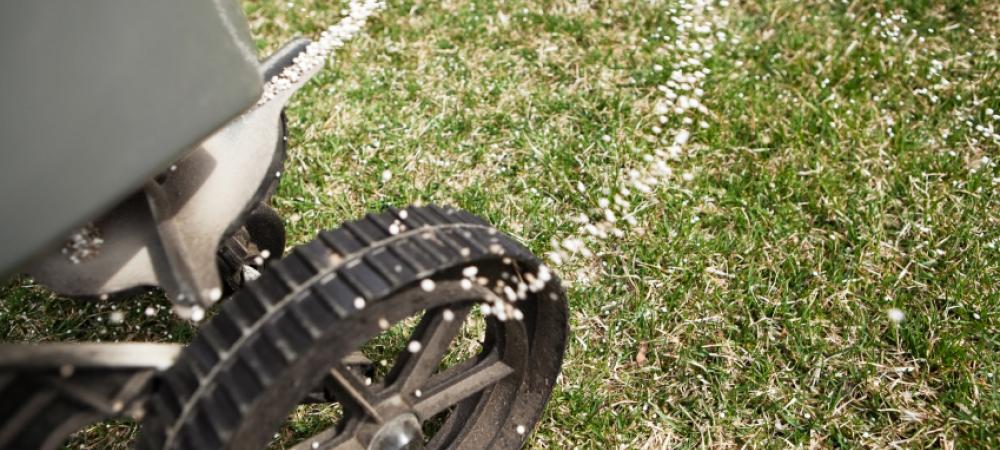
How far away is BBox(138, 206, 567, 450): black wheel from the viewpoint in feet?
4.54

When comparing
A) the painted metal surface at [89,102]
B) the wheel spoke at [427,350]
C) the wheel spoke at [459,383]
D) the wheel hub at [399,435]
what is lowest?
the wheel spoke at [459,383]

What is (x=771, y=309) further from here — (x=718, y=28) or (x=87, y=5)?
(x=87, y=5)

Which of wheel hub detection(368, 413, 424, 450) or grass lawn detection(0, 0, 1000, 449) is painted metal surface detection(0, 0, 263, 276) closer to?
wheel hub detection(368, 413, 424, 450)

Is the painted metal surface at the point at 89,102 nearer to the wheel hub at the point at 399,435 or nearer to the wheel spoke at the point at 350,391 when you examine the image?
the wheel spoke at the point at 350,391

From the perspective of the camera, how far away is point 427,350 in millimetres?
1793

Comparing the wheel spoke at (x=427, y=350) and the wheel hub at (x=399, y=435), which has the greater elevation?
the wheel spoke at (x=427, y=350)

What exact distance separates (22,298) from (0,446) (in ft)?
4.73

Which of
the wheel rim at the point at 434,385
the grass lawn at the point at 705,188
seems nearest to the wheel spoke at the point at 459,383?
the wheel rim at the point at 434,385

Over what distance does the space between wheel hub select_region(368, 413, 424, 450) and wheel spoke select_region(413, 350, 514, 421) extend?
0.04 metres

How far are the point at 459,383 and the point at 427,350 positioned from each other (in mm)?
127

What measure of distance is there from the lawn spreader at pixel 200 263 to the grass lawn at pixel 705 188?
0.58 metres

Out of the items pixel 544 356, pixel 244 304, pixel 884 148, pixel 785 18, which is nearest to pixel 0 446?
pixel 244 304

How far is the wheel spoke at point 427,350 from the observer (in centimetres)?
177

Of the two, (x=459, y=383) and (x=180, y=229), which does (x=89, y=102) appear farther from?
(x=459, y=383)
